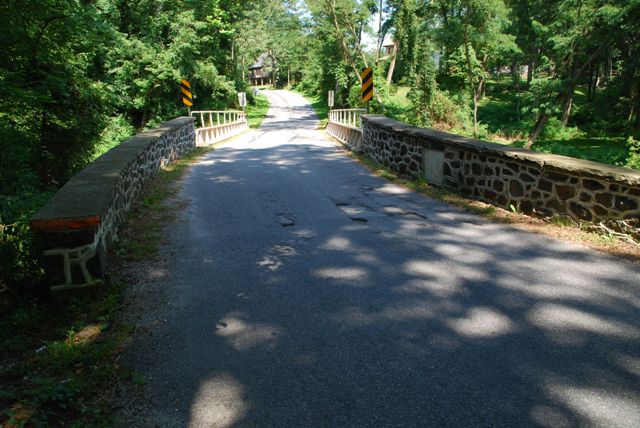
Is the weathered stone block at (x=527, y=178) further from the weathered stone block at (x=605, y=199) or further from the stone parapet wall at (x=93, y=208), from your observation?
the stone parapet wall at (x=93, y=208)

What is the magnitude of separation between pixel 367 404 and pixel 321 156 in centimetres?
1151

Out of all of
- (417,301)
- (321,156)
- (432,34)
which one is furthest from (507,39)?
(417,301)

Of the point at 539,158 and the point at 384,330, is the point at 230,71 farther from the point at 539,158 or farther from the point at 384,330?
the point at 384,330

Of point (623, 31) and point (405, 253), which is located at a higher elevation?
point (623, 31)

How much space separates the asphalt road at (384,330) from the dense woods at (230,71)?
196cm

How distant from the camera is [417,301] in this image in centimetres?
401

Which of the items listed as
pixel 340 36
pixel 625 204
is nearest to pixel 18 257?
pixel 625 204

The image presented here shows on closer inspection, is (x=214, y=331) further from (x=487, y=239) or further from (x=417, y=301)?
(x=487, y=239)

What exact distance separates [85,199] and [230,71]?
103 ft

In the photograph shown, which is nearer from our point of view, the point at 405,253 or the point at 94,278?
the point at 94,278

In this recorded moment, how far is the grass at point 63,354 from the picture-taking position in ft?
8.45

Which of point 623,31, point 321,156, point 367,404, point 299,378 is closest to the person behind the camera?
point 367,404

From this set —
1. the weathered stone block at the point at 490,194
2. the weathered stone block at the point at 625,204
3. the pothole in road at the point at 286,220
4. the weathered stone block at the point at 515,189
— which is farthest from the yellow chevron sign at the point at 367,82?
the weathered stone block at the point at 625,204

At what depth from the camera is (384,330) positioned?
351 centimetres
